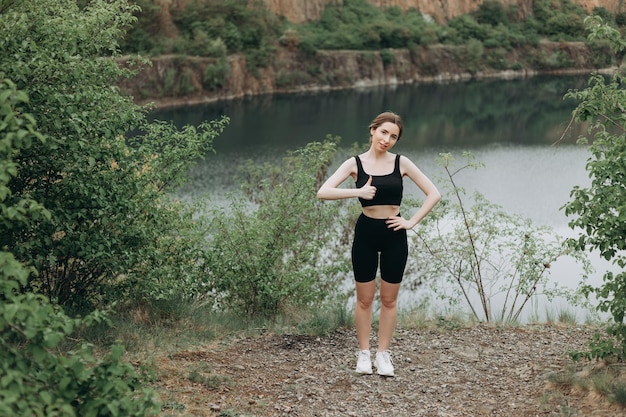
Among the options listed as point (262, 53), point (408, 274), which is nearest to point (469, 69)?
point (262, 53)

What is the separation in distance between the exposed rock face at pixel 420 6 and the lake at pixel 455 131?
12209 millimetres

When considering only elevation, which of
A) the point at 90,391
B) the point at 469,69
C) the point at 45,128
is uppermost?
the point at 45,128

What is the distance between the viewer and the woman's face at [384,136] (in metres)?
5.79

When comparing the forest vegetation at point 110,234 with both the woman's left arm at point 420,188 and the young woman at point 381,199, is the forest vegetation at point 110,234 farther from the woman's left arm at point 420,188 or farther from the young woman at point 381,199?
the young woman at point 381,199

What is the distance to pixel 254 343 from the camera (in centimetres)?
707

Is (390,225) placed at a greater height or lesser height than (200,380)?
greater

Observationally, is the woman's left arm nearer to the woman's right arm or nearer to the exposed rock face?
the woman's right arm

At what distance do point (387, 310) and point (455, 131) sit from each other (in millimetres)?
35092

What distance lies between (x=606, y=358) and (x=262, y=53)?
54.8 m

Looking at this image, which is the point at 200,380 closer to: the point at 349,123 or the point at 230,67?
the point at 349,123

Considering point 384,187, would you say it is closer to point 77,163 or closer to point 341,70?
point 77,163

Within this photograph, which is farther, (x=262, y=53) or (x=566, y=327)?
(x=262, y=53)

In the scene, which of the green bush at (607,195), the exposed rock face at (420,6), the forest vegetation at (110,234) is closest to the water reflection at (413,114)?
the exposed rock face at (420,6)

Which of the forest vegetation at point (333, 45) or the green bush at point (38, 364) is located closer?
the green bush at point (38, 364)
